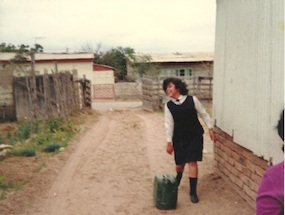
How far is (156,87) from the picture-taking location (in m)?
17.8

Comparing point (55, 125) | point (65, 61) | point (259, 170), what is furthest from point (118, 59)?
point (259, 170)

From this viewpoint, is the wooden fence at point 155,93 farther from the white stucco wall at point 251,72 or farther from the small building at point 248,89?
the white stucco wall at point 251,72

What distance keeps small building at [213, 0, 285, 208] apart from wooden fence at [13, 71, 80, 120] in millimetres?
6989

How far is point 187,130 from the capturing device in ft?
16.9

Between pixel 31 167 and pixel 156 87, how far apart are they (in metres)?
11.0

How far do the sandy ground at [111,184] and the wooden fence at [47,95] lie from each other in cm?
296

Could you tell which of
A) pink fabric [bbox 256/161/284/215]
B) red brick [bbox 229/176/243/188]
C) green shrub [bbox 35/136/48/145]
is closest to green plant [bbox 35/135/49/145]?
green shrub [bbox 35/136/48/145]

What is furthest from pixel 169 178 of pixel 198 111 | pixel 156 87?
pixel 156 87

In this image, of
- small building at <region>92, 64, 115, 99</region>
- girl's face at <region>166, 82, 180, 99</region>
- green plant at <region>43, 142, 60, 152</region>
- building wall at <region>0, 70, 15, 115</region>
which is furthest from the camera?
small building at <region>92, 64, 115, 99</region>

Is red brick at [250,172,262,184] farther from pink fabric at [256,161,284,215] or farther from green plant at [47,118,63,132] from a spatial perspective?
green plant at [47,118,63,132]

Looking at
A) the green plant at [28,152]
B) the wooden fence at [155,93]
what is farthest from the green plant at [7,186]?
the wooden fence at [155,93]

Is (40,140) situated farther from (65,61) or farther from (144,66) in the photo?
(144,66)

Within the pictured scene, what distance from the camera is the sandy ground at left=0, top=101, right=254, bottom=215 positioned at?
5.15 metres

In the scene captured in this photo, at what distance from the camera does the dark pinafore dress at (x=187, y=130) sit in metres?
5.10
